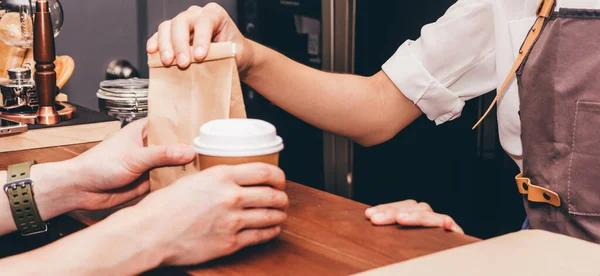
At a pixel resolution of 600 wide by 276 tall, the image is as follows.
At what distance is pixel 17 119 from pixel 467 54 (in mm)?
1080

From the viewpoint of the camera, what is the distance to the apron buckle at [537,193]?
1.20m

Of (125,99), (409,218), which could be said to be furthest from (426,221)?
(125,99)

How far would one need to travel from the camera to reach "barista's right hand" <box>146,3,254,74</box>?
3.34 ft

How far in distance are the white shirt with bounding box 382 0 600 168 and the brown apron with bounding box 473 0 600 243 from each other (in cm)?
16

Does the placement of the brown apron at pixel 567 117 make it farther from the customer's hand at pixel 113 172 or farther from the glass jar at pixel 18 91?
the glass jar at pixel 18 91

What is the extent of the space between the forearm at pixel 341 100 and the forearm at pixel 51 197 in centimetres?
51

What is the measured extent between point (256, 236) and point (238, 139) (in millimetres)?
131

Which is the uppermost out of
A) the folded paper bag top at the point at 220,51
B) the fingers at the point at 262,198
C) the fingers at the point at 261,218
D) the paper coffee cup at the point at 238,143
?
the folded paper bag top at the point at 220,51

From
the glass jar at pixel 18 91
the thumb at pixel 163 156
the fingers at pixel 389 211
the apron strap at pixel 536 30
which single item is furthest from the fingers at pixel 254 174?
the glass jar at pixel 18 91

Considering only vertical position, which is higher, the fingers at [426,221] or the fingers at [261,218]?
the fingers at [261,218]

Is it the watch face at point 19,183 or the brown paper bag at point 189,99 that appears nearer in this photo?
the brown paper bag at point 189,99

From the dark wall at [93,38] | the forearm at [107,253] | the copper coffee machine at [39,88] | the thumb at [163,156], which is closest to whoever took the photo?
the forearm at [107,253]

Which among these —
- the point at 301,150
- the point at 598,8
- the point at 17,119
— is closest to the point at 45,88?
the point at 17,119

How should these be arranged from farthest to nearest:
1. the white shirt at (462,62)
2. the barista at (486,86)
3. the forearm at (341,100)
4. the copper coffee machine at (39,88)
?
1. the copper coffee machine at (39,88)
2. the forearm at (341,100)
3. the white shirt at (462,62)
4. the barista at (486,86)
